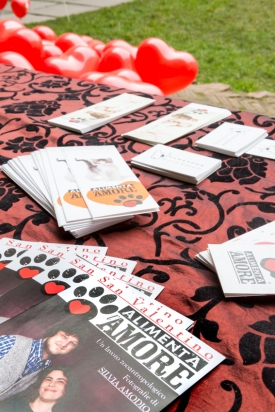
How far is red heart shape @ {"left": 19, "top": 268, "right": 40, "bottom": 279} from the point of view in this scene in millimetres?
806

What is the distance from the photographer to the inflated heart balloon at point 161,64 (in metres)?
2.47

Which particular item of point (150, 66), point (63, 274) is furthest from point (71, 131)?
point (150, 66)

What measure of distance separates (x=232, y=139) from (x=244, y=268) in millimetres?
618

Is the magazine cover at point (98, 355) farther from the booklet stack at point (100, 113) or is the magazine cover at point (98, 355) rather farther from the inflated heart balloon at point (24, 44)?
the inflated heart balloon at point (24, 44)

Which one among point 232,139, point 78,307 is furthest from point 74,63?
point 78,307

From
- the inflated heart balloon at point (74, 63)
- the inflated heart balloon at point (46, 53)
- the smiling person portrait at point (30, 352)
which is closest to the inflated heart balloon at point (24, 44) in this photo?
the inflated heart balloon at point (46, 53)

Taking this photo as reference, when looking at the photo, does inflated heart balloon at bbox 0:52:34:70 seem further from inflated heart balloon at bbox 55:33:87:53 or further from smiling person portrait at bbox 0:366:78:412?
smiling person portrait at bbox 0:366:78:412

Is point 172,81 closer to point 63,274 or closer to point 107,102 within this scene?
point 107,102

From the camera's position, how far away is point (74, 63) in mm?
2506

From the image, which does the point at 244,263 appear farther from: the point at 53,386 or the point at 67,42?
the point at 67,42

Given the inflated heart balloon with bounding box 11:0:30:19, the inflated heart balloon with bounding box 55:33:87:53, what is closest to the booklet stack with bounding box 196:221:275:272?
the inflated heart balloon with bounding box 55:33:87:53

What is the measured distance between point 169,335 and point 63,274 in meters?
0.22

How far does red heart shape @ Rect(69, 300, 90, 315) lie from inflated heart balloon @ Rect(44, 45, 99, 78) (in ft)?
6.31

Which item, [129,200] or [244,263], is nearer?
[244,263]
